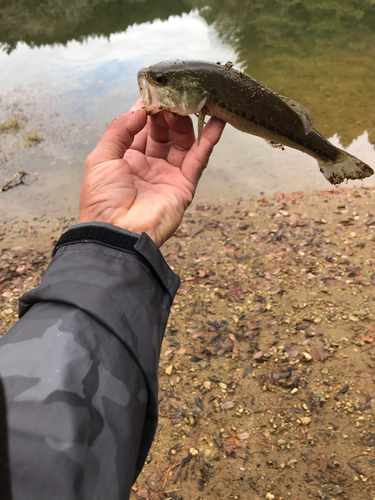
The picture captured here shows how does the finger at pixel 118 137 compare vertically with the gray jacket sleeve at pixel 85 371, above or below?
above

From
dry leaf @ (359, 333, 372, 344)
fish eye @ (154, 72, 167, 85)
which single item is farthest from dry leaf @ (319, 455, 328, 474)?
fish eye @ (154, 72, 167, 85)

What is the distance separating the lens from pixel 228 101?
3.13 meters

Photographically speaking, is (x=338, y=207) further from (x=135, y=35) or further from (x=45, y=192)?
(x=135, y=35)

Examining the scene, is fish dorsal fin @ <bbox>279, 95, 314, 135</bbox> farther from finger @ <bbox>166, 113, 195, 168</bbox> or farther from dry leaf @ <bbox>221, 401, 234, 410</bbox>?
dry leaf @ <bbox>221, 401, 234, 410</bbox>

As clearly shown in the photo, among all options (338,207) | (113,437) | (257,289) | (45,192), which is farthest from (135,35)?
(113,437)

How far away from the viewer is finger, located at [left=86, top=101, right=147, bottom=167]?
3.06 m

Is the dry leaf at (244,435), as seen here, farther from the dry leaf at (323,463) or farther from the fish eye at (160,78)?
the fish eye at (160,78)

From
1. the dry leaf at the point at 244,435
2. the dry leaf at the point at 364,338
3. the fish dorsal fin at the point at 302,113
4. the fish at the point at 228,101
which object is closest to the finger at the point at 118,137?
the fish at the point at 228,101

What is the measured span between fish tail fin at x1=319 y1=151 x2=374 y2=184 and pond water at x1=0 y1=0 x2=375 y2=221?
21.0 feet

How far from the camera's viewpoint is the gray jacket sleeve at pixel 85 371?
3.94 feet

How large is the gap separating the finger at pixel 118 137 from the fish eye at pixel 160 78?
323 millimetres

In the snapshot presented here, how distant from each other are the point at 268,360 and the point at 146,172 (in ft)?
10.3

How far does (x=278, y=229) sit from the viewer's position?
731 cm

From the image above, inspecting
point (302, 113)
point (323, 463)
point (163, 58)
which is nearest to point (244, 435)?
point (323, 463)
